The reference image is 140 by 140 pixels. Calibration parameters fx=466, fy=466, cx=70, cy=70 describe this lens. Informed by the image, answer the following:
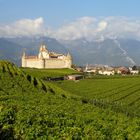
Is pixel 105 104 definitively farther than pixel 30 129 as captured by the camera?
Yes

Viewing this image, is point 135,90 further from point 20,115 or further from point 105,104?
point 20,115

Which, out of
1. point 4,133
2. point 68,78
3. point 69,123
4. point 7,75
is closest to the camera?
point 4,133

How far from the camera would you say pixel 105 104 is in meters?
64.8

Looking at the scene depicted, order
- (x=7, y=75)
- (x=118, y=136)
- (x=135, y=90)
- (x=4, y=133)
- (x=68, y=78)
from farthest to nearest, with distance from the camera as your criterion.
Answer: (x=68, y=78), (x=135, y=90), (x=7, y=75), (x=118, y=136), (x=4, y=133)

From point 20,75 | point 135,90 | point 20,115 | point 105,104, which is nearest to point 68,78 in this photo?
point 135,90

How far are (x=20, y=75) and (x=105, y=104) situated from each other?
25.0 metres

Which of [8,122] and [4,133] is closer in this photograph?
[4,133]

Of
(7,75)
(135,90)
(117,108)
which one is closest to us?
(117,108)

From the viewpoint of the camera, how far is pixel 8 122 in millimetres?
27781

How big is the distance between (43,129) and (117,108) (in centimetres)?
3752

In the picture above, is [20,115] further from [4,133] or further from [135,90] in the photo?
[135,90]

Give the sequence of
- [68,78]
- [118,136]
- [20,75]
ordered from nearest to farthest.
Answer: [118,136]
[20,75]
[68,78]

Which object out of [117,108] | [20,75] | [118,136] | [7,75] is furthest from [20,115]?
[20,75]

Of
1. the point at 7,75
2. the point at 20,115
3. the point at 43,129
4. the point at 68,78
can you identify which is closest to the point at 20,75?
→ the point at 7,75
